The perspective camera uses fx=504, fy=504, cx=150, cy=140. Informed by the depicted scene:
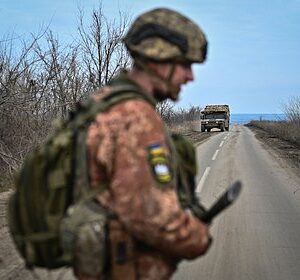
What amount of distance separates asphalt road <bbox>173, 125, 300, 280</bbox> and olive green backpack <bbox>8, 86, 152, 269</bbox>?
363 cm

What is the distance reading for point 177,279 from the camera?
5172 mm

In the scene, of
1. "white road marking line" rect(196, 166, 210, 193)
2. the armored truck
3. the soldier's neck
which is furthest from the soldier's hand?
the armored truck

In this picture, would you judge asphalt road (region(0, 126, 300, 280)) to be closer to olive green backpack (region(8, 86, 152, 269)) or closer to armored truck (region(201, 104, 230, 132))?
olive green backpack (region(8, 86, 152, 269))

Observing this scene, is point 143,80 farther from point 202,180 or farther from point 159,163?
point 202,180

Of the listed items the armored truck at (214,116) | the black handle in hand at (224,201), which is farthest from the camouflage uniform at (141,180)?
the armored truck at (214,116)

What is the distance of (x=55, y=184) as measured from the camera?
69.6 inches

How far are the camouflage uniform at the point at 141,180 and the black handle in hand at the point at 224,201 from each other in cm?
11

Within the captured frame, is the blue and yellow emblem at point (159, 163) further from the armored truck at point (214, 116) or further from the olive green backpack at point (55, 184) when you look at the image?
the armored truck at point (214, 116)

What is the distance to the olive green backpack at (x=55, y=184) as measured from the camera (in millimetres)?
1767

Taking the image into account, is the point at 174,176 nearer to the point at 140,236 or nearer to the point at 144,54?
the point at 140,236

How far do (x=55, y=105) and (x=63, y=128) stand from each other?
1302cm

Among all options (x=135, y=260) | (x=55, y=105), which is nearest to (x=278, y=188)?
(x=55, y=105)

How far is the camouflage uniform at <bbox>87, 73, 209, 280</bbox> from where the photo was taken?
1.66m

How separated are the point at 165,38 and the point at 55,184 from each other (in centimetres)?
65
